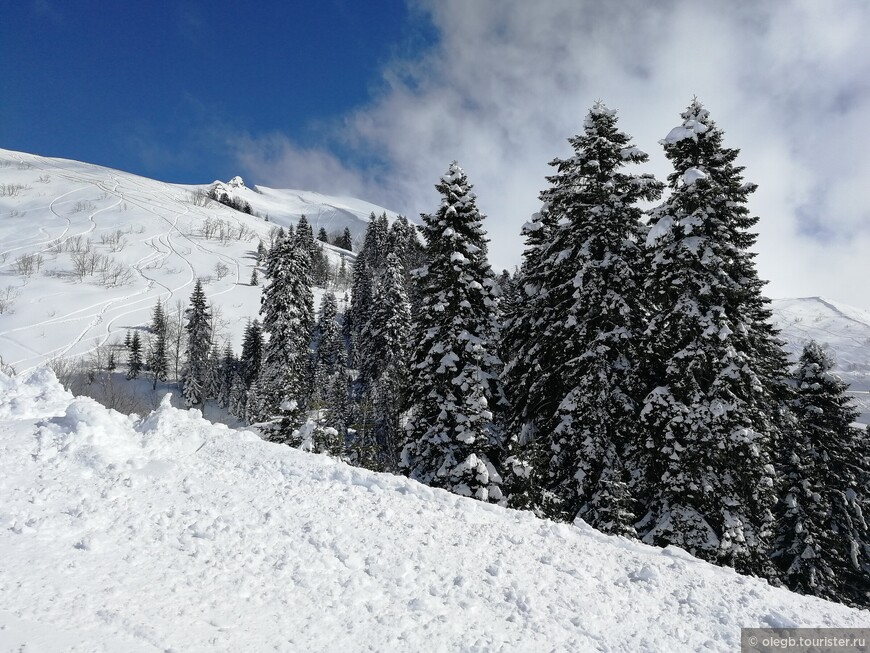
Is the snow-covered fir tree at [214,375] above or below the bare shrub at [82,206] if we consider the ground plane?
below

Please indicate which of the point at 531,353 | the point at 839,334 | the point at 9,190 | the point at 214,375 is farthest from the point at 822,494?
the point at 9,190

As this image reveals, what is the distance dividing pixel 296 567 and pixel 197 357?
72.3 metres

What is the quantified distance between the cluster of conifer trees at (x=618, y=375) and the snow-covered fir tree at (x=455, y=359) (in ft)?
0.24

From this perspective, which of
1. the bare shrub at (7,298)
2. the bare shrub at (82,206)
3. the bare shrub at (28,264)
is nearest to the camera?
the bare shrub at (7,298)

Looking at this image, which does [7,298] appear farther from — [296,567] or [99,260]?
[296,567]

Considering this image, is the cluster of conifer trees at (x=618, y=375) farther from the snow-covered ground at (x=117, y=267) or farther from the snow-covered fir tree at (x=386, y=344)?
the snow-covered ground at (x=117, y=267)

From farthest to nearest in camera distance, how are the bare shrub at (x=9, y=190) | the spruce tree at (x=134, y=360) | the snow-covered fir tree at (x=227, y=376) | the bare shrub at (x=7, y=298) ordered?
the bare shrub at (x=9, y=190) → the bare shrub at (x=7, y=298) → the spruce tree at (x=134, y=360) → the snow-covered fir tree at (x=227, y=376)

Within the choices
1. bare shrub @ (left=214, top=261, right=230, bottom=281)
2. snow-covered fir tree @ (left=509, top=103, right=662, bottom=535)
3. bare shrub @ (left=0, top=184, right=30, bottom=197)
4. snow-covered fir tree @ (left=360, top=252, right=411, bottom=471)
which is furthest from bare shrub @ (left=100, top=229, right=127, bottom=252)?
snow-covered fir tree @ (left=509, top=103, right=662, bottom=535)

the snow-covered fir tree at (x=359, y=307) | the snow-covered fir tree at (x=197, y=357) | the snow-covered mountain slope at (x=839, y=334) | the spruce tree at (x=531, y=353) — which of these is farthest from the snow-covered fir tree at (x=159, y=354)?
the snow-covered mountain slope at (x=839, y=334)

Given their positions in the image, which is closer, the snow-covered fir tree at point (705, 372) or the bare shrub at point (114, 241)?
the snow-covered fir tree at point (705, 372)

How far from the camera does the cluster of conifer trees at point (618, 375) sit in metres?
12.8

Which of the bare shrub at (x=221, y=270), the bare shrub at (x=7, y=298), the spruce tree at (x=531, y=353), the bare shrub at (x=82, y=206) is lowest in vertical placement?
the spruce tree at (x=531, y=353)

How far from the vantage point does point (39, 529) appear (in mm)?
5859

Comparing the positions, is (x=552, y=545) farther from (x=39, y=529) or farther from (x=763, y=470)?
(x=763, y=470)
